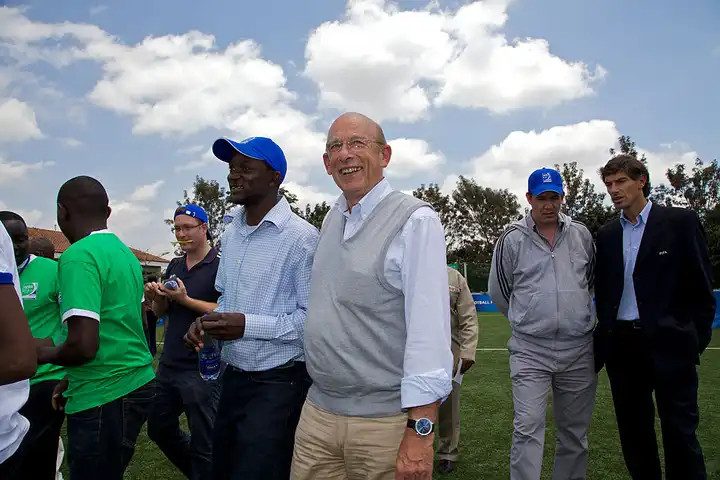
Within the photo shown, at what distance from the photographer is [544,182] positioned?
4207 mm

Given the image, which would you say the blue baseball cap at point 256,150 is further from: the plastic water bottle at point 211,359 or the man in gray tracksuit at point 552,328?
the man in gray tracksuit at point 552,328

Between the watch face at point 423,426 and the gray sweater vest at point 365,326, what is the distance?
0.25m

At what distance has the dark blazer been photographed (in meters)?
3.87

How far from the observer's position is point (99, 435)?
114 inches

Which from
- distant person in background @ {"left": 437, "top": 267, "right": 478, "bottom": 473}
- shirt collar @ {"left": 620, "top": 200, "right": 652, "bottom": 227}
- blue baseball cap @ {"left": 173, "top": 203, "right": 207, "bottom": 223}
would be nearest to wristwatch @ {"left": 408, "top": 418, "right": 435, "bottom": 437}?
shirt collar @ {"left": 620, "top": 200, "right": 652, "bottom": 227}

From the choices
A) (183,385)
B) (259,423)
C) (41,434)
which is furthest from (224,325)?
(183,385)

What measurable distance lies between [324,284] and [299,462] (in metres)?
0.80

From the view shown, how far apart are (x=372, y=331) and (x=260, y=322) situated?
1.97 feet

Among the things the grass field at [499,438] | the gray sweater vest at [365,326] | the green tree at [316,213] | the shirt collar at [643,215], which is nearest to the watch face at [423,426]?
the gray sweater vest at [365,326]

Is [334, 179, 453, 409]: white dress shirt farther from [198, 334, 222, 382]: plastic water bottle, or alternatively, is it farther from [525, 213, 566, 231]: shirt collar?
[525, 213, 566, 231]: shirt collar

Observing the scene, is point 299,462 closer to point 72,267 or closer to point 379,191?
point 379,191

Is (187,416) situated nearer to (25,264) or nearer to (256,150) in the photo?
(25,264)

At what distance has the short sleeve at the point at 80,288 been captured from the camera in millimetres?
2740

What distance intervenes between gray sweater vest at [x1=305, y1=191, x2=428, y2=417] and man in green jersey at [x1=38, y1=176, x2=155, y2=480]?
3.93 ft
